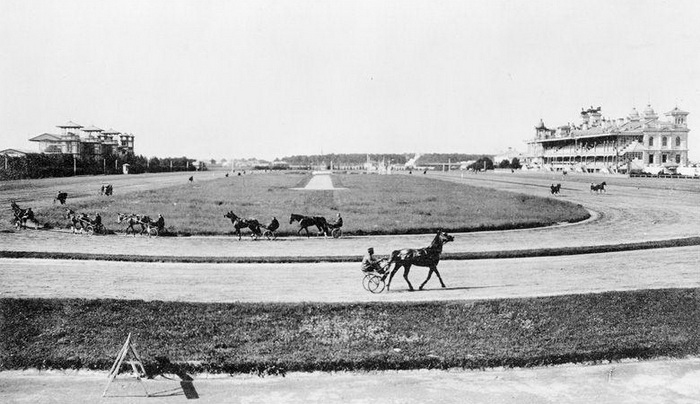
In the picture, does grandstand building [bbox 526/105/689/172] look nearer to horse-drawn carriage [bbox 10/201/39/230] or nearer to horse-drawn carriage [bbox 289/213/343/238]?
horse-drawn carriage [bbox 289/213/343/238]

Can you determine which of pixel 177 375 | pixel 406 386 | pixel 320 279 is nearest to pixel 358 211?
pixel 320 279

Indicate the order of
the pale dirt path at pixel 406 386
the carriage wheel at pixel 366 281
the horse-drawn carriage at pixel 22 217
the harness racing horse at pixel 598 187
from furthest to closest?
the harness racing horse at pixel 598 187 < the horse-drawn carriage at pixel 22 217 < the carriage wheel at pixel 366 281 < the pale dirt path at pixel 406 386

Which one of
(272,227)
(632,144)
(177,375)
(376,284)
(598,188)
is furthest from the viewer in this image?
(632,144)

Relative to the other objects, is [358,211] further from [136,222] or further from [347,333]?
[347,333]

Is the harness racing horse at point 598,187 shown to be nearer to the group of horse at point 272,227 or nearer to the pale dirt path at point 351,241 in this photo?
the pale dirt path at point 351,241

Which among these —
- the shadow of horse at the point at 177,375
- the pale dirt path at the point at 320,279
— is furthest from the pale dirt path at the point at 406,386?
the pale dirt path at the point at 320,279

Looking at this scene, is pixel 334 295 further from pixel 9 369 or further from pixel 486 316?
pixel 9 369
